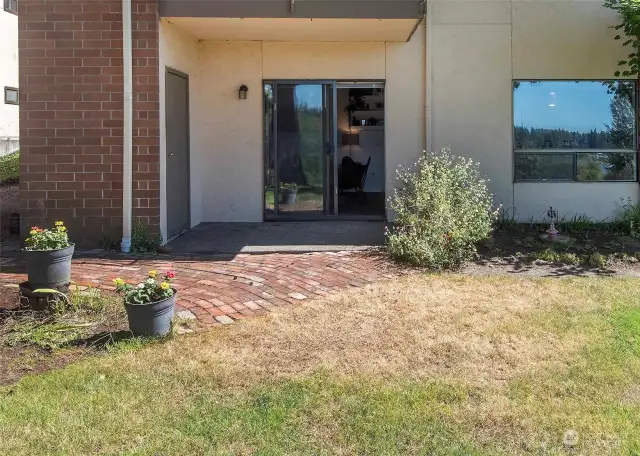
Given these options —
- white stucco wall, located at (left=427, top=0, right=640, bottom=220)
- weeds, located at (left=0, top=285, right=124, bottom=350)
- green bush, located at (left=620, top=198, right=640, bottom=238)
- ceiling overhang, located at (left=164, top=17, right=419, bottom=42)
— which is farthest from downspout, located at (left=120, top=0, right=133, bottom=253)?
green bush, located at (left=620, top=198, right=640, bottom=238)

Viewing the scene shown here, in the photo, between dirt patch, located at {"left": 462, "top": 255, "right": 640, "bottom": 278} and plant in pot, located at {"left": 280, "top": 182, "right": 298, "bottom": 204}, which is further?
plant in pot, located at {"left": 280, "top": 182, "right": 298, "bottom": 204}

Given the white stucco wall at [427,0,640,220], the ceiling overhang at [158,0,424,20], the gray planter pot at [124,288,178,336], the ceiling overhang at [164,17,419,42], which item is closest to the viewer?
the gray planter pot at [124,288,178,336]

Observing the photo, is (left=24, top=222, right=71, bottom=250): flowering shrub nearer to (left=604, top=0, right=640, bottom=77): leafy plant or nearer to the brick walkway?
the brick walkway

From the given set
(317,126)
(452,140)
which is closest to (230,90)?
(317,126)

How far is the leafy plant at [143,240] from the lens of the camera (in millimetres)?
7645

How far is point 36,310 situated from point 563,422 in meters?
3.92

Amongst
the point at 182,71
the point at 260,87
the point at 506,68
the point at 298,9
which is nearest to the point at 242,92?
the point at 260,87

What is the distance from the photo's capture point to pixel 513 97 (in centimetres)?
972

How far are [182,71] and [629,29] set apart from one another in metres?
6.43

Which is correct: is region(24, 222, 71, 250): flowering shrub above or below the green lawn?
above

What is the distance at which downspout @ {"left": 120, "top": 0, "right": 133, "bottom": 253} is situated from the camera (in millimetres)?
7555

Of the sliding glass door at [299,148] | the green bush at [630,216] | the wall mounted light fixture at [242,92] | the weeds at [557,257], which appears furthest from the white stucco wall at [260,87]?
the green bush at [630,216]

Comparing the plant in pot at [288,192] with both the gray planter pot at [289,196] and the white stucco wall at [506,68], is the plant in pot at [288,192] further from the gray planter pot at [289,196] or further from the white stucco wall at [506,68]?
the white stucco wall at [506,68]

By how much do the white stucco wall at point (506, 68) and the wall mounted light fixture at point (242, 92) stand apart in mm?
2947
